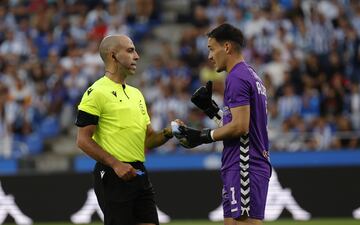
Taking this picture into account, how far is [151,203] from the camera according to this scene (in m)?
8.01

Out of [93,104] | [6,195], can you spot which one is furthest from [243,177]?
[6,195]

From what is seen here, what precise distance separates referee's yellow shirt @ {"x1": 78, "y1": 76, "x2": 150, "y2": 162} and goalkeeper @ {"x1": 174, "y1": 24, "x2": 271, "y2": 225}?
580 mm

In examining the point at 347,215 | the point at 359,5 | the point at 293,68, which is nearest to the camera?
the point at 347,215

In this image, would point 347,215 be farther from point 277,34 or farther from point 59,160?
point 59,160

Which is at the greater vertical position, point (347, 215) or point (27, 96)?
point (27, 96)

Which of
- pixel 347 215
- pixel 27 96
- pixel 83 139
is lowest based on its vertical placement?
pixel 347 215

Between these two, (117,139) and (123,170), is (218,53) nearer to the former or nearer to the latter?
(117,139)

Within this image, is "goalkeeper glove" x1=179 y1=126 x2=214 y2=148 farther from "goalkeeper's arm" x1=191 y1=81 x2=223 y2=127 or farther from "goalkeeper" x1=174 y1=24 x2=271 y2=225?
"goalkeeper's arm" x1=191 y1=81 x2=223 y2=127

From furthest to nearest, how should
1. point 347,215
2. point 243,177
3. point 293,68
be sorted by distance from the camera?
point 293,68 < point 347,215 < point 243,177

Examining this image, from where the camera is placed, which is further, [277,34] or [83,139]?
[277,34]

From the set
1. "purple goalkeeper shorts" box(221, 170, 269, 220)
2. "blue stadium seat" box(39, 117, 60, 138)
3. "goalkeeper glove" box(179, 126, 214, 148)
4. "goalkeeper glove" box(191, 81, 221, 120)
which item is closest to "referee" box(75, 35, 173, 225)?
"goalkeeper glove" box(179, 126, 214, 148)

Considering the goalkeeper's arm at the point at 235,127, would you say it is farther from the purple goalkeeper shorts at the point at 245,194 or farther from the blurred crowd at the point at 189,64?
the blurred crowd at the point at 189,64

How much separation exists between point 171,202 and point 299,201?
216cm

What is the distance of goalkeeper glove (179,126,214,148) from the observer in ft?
25.2
